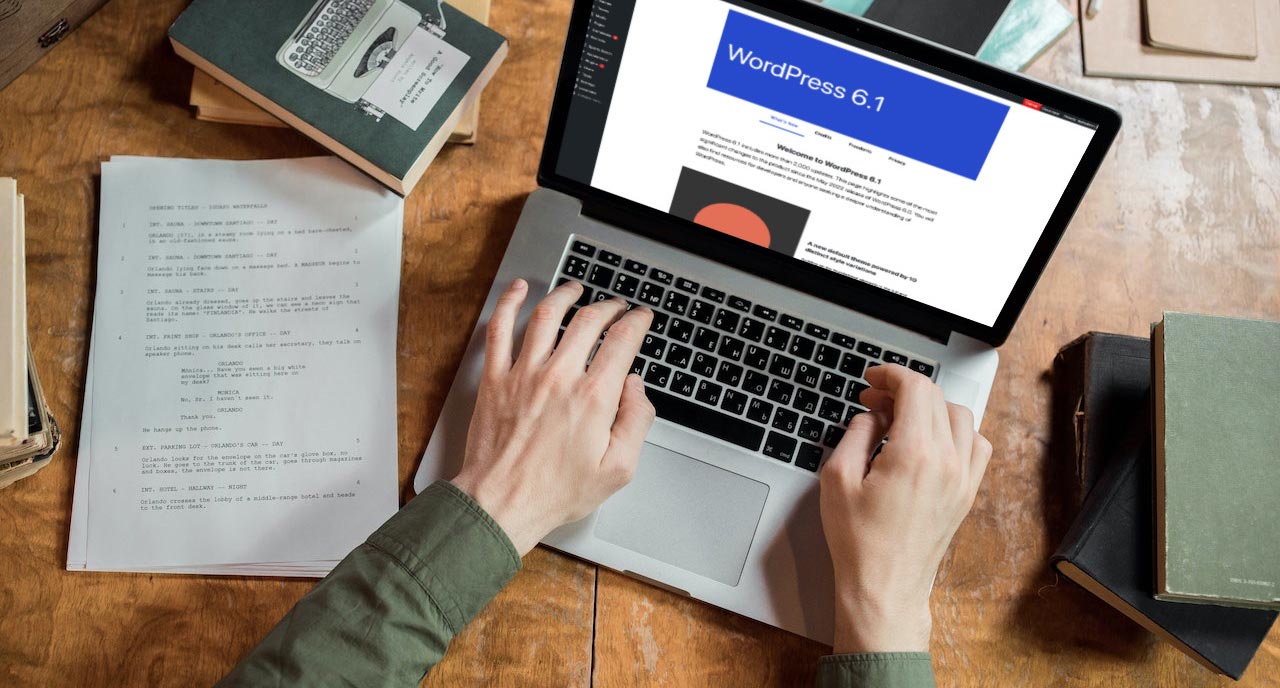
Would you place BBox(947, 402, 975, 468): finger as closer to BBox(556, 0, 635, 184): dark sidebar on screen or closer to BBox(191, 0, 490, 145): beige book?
BBox(556, 0, 635, 184): dark sidebar on screen

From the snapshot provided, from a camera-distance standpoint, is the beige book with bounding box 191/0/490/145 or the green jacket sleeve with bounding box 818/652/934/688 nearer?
the green jacket sleeve with bounding box 818/652/934/688

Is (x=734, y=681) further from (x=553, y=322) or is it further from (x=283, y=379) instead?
(x=283, y=379)

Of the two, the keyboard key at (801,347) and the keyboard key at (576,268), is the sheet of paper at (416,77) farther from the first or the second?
the keyboard key at (801,347)

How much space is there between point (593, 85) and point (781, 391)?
0.30 m

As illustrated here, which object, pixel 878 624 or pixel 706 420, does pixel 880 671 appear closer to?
pixel 878 624

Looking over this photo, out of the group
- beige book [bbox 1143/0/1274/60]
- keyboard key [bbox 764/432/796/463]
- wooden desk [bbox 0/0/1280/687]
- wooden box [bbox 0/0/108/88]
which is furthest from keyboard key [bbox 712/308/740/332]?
wooden box [bbox 0/0/108/88]

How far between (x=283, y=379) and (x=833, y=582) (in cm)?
50

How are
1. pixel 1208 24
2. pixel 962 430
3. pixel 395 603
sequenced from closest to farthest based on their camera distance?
pixel 395 603
pixel 962 430
pixel 1208 24

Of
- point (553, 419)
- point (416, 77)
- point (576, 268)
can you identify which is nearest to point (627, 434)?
point (553, 419)

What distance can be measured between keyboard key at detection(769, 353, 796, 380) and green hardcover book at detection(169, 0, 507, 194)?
0.36m

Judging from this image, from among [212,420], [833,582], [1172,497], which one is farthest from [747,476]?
[212,420]

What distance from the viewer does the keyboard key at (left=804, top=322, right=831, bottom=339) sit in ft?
2.58

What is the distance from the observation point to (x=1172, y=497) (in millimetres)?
705

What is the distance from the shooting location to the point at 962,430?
742 millimetres
